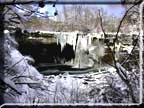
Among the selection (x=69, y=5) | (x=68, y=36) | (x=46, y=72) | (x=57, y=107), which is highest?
(x=69, y=5)

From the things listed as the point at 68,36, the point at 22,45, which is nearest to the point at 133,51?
the point at 68,36

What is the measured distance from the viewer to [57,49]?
618 cm

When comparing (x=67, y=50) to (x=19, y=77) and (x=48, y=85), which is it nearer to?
(x=48, y=85)

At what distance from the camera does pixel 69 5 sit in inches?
241

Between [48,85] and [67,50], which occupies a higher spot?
[67,50]

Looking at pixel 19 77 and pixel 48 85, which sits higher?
pixel 19 77

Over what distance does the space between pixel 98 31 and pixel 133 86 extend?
0.88m

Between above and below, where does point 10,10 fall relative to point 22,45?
above

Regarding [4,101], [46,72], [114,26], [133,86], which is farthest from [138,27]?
[4,101]

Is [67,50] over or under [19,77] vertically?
over

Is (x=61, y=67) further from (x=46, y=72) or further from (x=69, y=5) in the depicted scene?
(x=69, y=5)

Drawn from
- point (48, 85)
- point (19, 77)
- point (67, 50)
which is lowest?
point (48, 85)

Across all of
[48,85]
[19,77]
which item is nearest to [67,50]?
[48,85]

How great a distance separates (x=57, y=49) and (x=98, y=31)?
1.96ft
